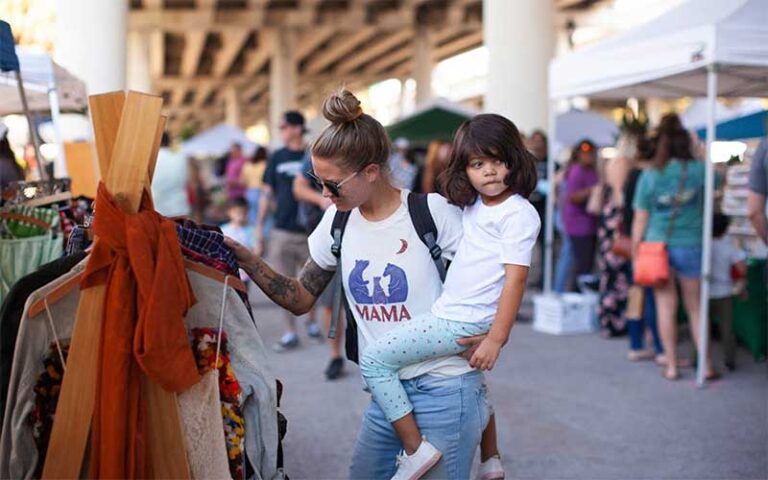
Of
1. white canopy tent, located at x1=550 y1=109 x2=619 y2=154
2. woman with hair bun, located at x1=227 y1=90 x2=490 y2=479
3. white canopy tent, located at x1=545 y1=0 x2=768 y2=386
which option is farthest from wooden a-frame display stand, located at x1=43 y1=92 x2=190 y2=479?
white canopy tent, located at x1=550 y1=109 x2=619 y2=154

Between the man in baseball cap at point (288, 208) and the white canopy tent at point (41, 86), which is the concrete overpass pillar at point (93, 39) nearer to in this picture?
the white canopy tent at point (41, 86)

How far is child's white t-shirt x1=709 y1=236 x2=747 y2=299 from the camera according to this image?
305 inches

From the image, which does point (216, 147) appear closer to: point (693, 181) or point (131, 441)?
point (693, 181)

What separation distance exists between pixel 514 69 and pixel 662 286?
351 inches

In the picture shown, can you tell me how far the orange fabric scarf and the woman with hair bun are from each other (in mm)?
540

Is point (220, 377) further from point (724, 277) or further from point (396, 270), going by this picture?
point (724, 277)

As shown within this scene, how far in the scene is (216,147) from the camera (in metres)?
30.9

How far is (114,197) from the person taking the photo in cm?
276

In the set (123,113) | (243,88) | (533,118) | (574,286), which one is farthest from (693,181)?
(243,88)

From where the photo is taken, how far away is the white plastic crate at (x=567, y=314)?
32.4 ft

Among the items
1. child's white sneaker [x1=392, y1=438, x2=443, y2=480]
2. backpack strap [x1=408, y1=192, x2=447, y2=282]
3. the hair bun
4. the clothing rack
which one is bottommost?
child's white sneaker [x1=392, y1=438, x2=443, y2=480]

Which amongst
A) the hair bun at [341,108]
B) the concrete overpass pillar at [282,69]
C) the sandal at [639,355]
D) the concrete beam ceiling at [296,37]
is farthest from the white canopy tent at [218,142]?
the hair bun at [341,108]

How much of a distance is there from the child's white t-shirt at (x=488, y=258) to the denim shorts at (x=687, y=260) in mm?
4519

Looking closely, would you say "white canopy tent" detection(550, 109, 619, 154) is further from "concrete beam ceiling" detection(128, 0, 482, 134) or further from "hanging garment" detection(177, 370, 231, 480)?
"hanging garment" detection(177, 370, 231, 480)
